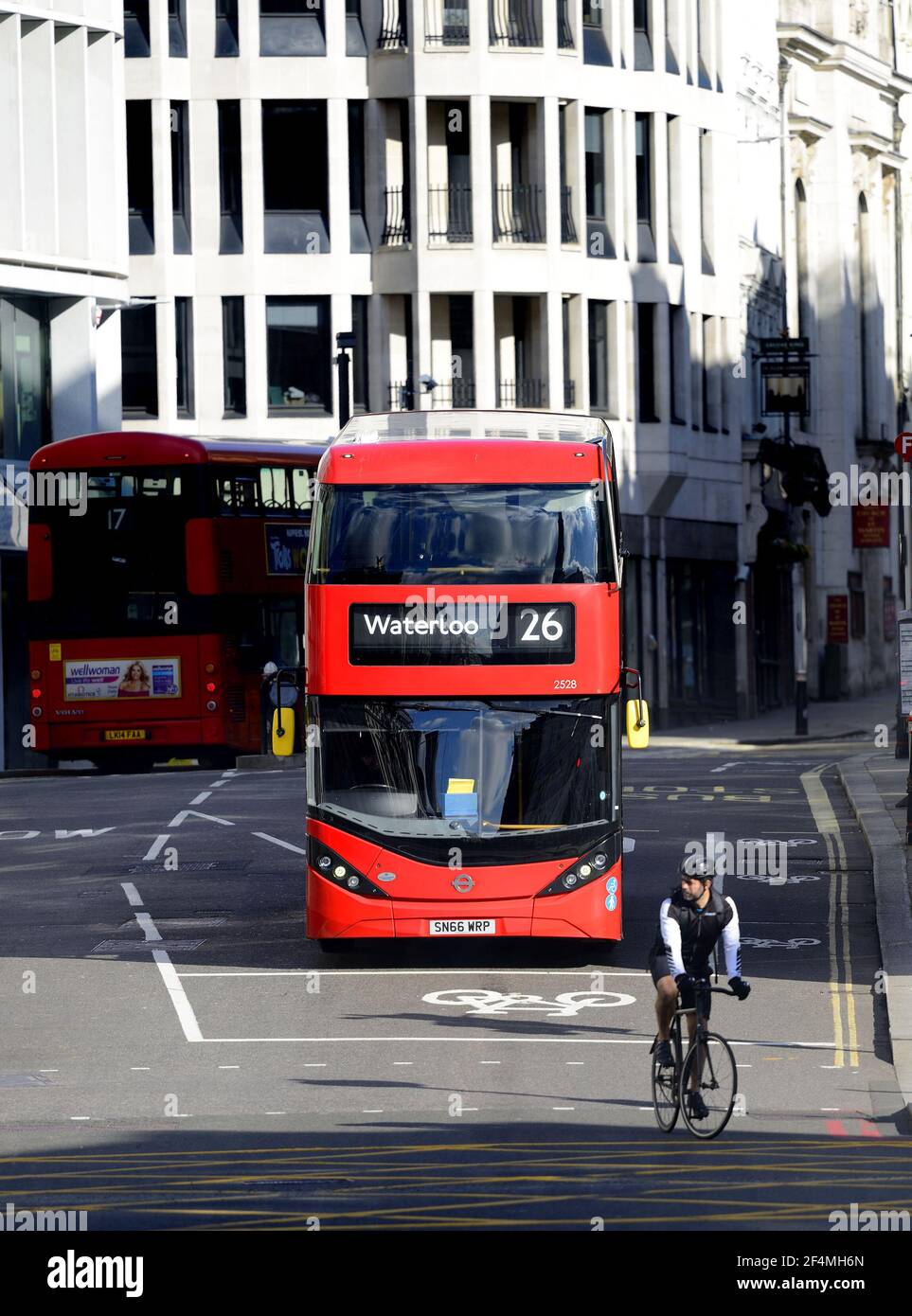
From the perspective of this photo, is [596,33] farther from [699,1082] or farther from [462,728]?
[699,1082]

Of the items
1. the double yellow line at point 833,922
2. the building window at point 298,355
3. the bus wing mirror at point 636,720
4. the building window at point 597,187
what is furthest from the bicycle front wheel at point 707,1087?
the building window at point 597,187

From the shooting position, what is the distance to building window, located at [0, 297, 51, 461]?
49.3 metres

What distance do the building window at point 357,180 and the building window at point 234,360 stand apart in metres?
3.06

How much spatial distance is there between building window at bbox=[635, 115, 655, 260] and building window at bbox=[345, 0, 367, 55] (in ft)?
22.3

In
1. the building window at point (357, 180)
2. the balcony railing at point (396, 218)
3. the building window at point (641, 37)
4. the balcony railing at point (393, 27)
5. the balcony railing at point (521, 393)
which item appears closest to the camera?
the balcony railing at point (393, 27)

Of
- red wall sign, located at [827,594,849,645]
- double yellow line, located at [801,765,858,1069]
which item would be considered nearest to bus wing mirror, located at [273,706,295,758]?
double yellow line, located at [801,765,858,1069]

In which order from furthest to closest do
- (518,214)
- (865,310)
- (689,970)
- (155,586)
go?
1. (865,310)
2. (518,214)
3. (155,586)
4. (689,970)

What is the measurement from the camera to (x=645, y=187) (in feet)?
201

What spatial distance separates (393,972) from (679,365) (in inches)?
1642

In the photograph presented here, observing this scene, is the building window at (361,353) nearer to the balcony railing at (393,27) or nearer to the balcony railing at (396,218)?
the balcony railing at (396,218)

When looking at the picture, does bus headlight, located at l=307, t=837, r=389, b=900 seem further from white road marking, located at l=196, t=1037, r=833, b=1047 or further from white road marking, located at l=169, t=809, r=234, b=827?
white road marking, located at l=169, t=809, r=234, b=827

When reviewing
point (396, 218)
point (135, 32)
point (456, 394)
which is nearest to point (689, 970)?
point (456, 394)

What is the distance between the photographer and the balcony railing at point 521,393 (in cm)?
5872

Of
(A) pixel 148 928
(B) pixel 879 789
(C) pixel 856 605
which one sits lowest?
(A) pixel 148 928
